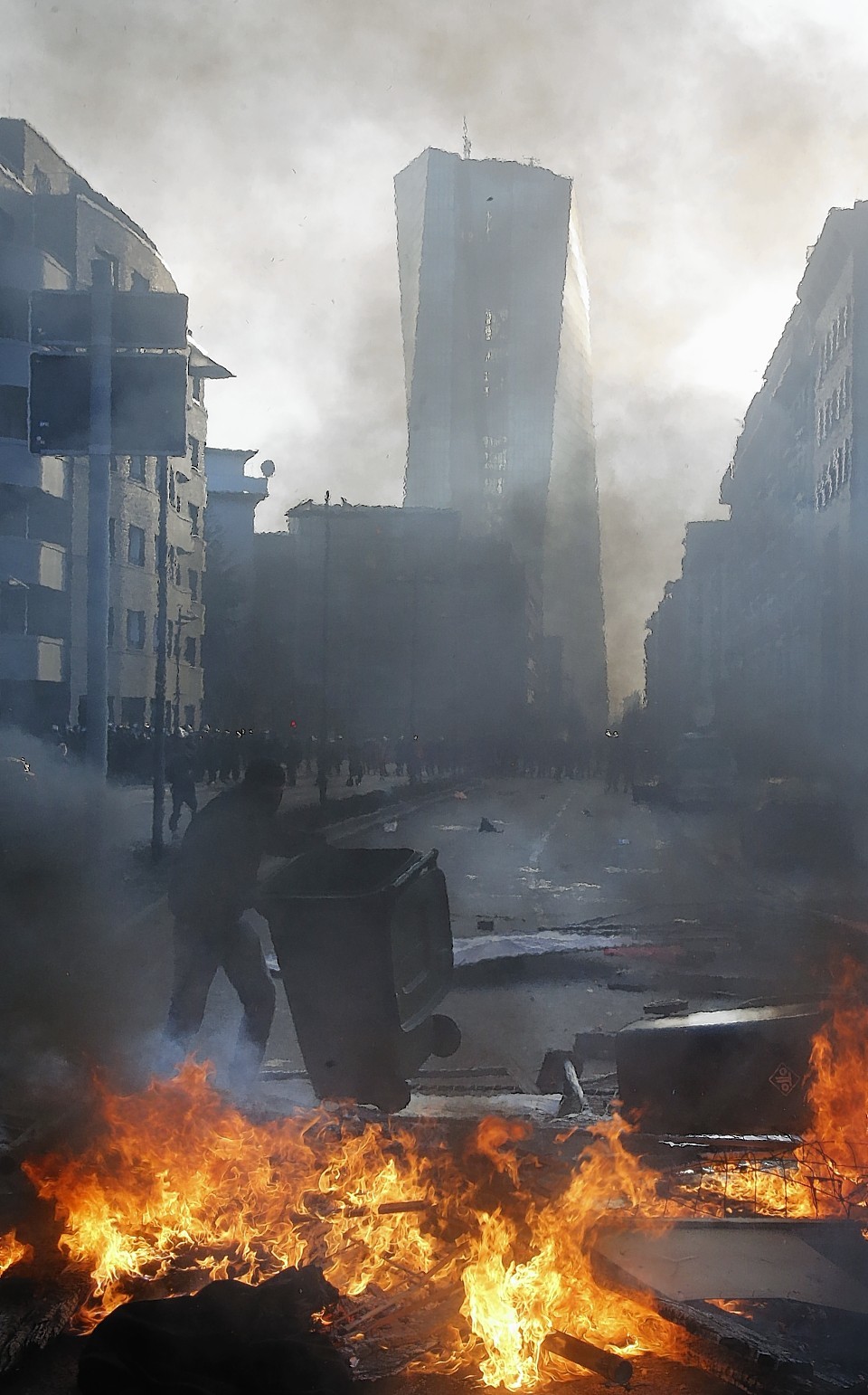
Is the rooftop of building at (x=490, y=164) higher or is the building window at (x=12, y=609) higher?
the rooftop of building at (x=490, y=164)

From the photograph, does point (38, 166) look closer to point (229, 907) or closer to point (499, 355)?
point (229, 907)

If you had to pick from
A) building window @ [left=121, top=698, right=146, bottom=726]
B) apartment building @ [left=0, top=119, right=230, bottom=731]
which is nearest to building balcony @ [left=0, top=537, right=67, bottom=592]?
apartment building @ [left=0, top=119, right=230, bottom=731]

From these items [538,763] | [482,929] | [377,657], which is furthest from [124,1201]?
[377,657]

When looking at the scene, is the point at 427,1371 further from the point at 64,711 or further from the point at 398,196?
the point at 398,196

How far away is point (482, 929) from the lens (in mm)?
11109

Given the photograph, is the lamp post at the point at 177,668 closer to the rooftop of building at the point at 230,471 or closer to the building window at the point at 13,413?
the building window at the point at 13,413

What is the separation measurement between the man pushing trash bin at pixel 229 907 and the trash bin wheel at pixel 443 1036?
3.08ft

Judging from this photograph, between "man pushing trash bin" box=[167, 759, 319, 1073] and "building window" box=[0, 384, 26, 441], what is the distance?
2783 cm

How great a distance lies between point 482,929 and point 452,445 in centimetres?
17091

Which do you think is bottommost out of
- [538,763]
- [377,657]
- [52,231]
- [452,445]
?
[538,763]

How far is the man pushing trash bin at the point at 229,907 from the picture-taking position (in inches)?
232

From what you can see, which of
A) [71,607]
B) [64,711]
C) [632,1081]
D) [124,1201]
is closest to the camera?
[124,1201]

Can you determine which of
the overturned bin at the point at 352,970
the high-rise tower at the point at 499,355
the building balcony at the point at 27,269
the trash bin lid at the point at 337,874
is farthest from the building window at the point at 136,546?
the high-rise tower at the point at 499,355

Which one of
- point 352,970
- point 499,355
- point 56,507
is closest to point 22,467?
point 56,507
